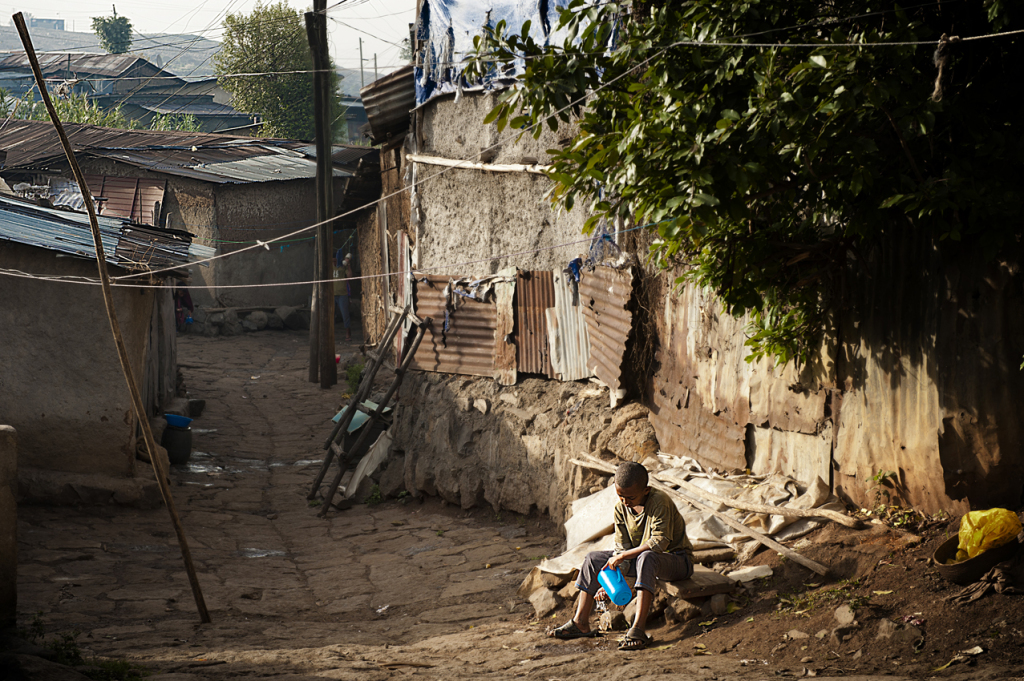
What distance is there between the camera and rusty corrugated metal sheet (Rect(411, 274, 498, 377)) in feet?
29.0

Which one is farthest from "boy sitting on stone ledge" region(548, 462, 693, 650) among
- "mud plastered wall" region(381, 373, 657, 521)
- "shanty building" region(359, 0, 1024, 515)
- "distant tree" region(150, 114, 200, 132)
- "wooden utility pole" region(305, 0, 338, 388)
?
"distant tree" region(150, 114, 200, 132)

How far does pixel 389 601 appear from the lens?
6.39m

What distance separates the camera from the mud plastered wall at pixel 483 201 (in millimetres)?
8109

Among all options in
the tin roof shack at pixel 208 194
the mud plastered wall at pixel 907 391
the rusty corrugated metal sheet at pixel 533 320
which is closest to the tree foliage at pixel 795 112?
the mud plastered wall at pixel 907 391

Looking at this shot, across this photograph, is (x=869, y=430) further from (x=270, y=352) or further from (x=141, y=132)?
(x=141, y=132)

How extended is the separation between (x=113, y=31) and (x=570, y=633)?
52.4 meters

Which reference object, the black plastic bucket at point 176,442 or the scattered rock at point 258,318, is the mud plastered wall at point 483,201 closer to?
the black plastic bucket at point 176,442

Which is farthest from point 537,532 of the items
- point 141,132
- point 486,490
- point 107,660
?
point 141,132

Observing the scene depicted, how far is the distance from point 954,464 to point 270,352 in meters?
15.4

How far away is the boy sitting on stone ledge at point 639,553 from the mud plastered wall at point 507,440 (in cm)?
209

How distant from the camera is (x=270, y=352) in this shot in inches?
699

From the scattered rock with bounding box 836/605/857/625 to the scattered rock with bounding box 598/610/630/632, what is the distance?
1252mm

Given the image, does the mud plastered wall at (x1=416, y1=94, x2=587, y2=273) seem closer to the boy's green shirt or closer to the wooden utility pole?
the boy's green shirt

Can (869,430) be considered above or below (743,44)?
below
